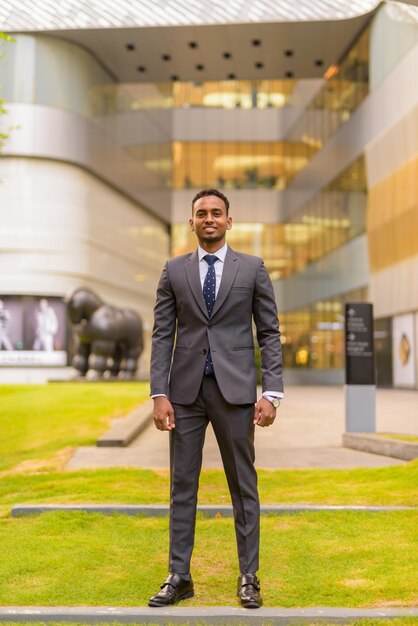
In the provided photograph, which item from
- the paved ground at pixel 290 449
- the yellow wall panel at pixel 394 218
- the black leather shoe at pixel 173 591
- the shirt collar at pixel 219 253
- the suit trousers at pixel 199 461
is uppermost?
the yellow wall panel at pixel 394 218

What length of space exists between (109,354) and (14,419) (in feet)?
47.0

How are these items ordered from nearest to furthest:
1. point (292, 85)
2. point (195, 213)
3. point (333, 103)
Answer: point (195, 213) < point (333, 103) < point (292, 85)

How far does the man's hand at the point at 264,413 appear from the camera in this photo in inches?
148

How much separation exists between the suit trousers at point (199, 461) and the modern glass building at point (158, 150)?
24358 millimetres

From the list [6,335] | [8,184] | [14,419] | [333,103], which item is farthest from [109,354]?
[333,103]

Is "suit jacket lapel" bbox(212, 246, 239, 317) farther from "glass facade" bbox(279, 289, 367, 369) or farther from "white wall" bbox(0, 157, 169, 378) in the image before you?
"white wall" bbox(0, 157, 169, 378)

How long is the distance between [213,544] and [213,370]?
1639mm

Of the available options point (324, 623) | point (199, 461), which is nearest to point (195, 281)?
point (199, 461)

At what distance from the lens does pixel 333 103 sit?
3744 cm

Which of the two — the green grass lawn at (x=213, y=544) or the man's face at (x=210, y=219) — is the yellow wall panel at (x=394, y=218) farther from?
the man's face at (x=210, y=219)

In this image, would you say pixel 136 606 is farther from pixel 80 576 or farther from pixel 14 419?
pixel 14 419

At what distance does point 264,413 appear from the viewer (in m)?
3.77

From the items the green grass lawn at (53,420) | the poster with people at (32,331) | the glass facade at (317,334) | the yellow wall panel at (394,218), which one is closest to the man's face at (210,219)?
the green grass lawn at (53,420)

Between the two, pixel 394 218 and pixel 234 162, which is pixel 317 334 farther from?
pixel 394 218
